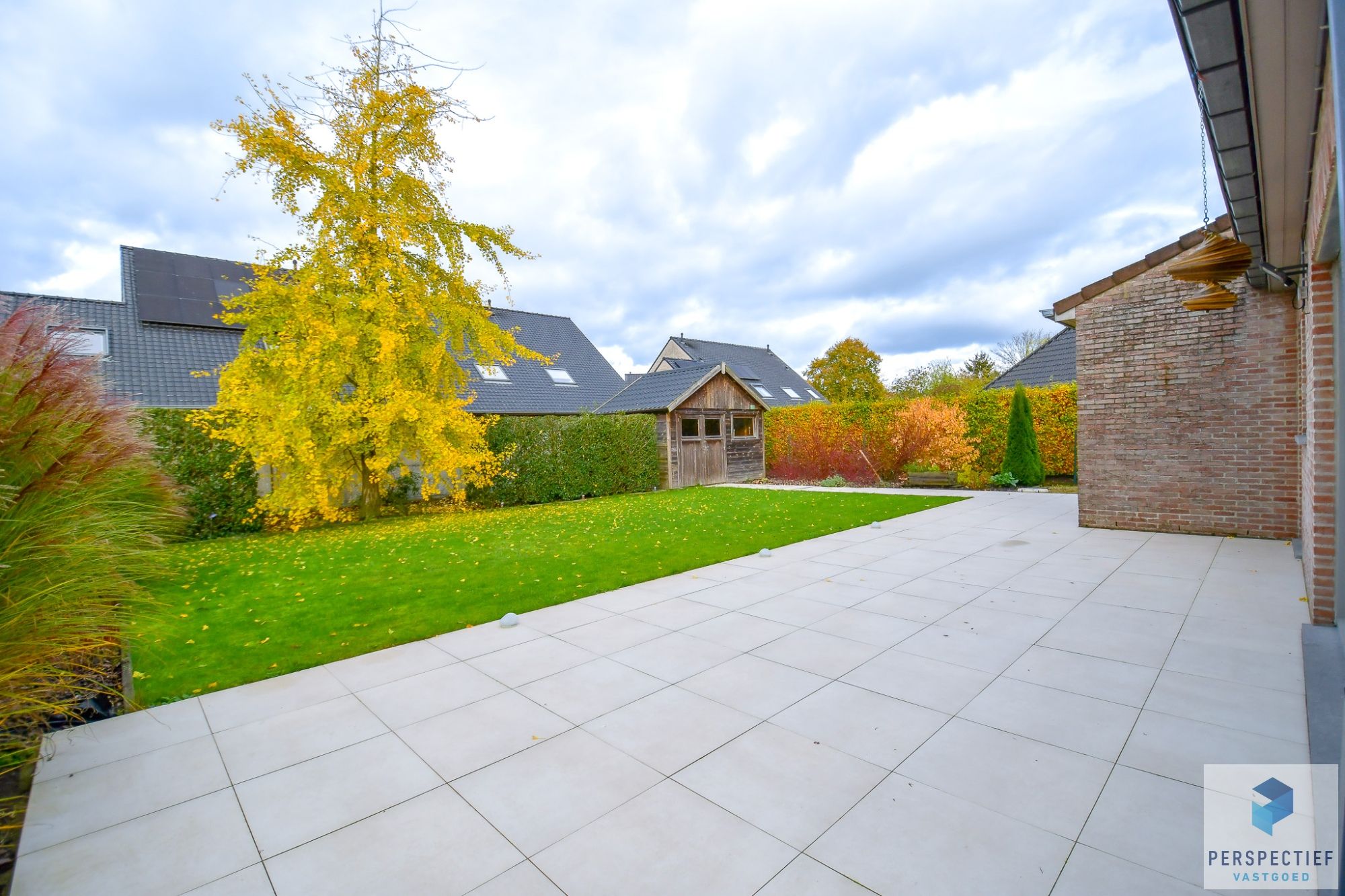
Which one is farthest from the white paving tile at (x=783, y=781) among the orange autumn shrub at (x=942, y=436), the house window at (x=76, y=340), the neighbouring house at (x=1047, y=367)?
the neighbouring house at (x=1047, y=367)

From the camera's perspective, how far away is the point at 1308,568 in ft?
14.5

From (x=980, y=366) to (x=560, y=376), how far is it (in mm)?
27282

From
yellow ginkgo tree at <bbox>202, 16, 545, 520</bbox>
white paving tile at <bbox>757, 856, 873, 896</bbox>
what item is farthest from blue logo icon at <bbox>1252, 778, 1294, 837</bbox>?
yellow ginkgo tree at <bbox>202, 16, 545, 520</bbox>

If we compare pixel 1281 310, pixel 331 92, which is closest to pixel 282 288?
pixel 331 92

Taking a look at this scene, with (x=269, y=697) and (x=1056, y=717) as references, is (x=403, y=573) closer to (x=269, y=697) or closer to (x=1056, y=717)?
(x=269, y=697)

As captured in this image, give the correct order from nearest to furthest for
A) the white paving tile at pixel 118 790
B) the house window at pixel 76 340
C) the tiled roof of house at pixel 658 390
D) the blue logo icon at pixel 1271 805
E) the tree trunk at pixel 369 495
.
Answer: the blue logo icon at pixel 1271 805
the white paving tile at pixel 118 790
the house window at pixel 76 340
the tree trunk at pixel 369 495
the tiled roof of house at pixel 658 390

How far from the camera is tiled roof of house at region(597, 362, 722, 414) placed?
1627 centimetres

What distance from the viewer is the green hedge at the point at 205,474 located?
927cm

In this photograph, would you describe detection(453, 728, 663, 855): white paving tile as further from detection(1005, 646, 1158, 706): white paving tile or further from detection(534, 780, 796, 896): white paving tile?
detection(1005, 646, 1158, 706): white paving tile

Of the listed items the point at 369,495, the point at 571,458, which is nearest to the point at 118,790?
the point at 369,495

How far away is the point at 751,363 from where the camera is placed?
27828 mm

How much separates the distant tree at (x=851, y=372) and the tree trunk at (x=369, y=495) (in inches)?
1053
